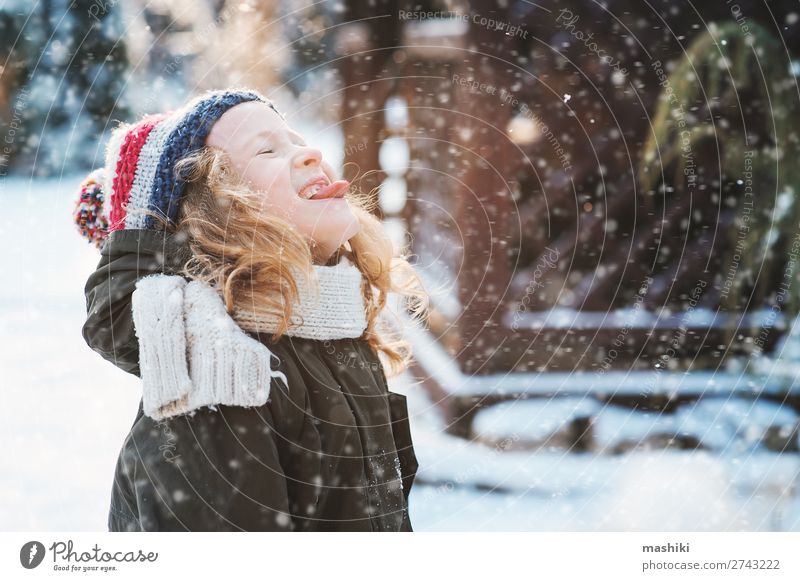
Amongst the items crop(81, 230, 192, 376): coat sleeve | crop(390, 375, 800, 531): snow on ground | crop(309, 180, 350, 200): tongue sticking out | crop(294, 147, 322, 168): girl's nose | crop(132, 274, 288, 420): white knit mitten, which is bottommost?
crop(390, 375, 800, 531): snow on ground

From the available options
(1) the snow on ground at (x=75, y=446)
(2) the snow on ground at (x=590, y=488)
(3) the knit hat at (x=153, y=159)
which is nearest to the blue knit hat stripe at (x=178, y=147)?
(3) the knit hat at (x=153, y=159)

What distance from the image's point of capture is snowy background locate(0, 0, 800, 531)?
70 cm

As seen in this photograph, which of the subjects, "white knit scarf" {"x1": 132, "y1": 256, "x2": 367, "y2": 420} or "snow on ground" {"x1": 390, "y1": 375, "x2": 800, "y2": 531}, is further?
"snow on ground" {"x1": 390, "y1": 375, "x2": 800, "y2": 531}

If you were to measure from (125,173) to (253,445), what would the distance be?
0.24 metres

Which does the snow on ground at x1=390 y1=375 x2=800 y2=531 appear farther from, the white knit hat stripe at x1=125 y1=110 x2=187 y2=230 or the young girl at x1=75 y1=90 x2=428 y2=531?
the white knit hat stripe at x1=125 y1=110 x2=187 y2=230

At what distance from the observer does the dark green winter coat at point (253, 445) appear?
49 cm

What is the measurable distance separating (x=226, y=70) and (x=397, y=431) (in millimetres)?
443

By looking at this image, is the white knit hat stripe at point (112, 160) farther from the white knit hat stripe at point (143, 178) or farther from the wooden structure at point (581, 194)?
the wooden structure at point (581, 194)

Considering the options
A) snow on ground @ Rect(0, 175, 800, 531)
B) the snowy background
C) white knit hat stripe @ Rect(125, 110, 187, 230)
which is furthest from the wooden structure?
white knit hat stripe @ Rect(125, 110, 187, 230)

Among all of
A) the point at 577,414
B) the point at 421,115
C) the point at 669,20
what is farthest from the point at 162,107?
the point at 577,414

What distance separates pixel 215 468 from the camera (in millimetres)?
482

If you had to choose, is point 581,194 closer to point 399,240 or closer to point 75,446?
point 399,240

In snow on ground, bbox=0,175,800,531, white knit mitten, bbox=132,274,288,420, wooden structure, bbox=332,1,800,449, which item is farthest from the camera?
wooden structure, bbox=332,1,800,449

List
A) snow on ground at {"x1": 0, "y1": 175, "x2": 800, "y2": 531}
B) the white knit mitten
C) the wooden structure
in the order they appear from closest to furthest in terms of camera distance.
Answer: the white knit mitten → snow on ground at {"x1": 0, "y1": 175, "x2": 800, "y2": 531} → the wooden structure
